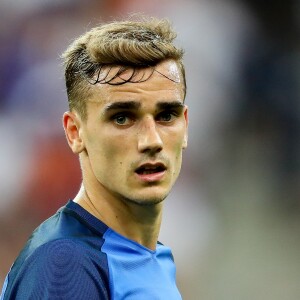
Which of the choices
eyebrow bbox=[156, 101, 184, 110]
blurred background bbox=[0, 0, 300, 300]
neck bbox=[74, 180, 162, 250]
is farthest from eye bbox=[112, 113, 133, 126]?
blurred background bbox=[0, 0, 300, 300]

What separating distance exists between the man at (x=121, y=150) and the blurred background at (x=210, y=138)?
303 centimetres

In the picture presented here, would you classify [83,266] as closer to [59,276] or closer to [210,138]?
[59,276]

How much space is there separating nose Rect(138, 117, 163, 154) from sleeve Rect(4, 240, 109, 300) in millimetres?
398

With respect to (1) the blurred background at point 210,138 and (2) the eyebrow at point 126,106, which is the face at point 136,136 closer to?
(2) the eyebrow at point 126,106

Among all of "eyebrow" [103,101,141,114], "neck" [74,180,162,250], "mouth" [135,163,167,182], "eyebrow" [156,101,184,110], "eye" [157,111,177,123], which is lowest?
"neck" [74,180,162,250]

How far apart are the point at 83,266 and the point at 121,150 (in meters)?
0.46

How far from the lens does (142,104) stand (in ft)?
8.03

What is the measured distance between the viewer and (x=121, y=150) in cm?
247

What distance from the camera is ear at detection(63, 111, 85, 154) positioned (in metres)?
2.62

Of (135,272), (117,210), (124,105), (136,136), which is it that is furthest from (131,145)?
(135,272)

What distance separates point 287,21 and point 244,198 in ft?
5.00

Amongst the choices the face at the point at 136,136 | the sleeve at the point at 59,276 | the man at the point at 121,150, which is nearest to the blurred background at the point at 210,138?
the man at the point at 121,150

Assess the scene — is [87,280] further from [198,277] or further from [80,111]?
[198,277]

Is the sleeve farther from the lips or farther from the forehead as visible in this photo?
the forehead
